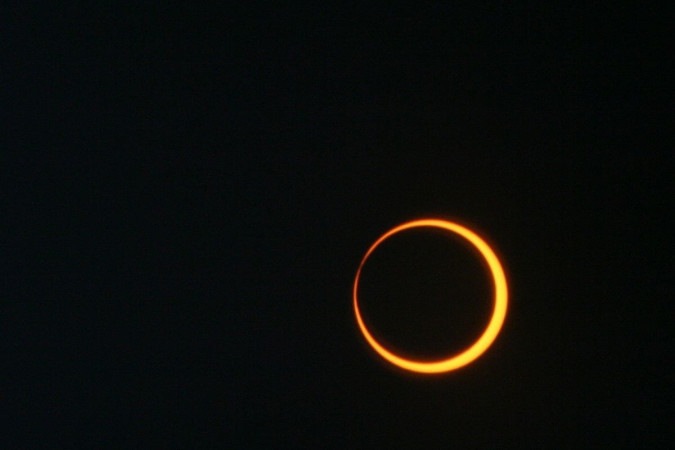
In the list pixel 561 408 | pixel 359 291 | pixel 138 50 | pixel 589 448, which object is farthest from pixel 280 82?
pixel 589 448

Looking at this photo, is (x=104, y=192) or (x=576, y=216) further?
(x=104, y=192)

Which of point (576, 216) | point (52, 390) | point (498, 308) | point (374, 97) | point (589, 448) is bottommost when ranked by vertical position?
point (589, 448)

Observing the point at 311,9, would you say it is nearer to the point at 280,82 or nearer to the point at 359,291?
the point at 280,82

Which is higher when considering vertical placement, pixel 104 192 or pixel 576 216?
pixel 104 192

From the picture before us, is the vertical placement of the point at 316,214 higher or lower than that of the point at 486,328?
higher

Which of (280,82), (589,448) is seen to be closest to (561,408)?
(589,448)

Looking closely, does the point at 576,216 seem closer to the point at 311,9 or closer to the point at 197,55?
the point at 311,9
